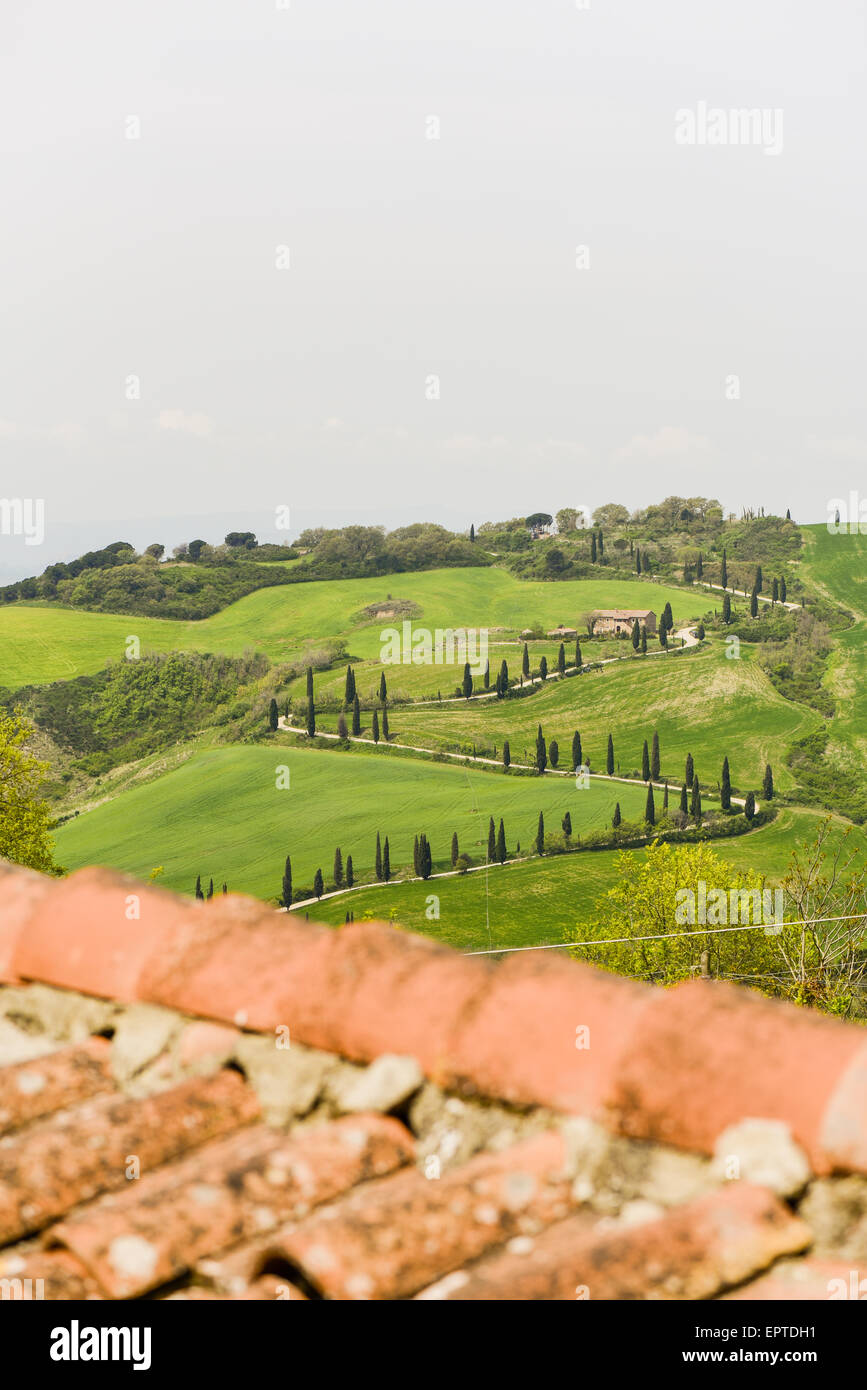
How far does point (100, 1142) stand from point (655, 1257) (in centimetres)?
169

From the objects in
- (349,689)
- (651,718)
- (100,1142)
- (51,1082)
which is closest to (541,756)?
(651,718)

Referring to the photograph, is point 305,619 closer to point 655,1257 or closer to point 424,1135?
point 424,1135

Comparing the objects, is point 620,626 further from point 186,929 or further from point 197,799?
point 186,929

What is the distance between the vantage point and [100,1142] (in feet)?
11.5

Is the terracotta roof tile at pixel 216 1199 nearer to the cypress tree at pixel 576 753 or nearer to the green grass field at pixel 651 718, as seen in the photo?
the green grass field at pixel 651 718

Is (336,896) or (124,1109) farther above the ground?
(124,1109)

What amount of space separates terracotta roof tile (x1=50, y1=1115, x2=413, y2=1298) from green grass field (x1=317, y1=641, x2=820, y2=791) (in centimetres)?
13397

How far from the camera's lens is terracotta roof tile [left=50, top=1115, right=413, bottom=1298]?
3045mm

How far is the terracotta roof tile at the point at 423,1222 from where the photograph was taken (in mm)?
2869

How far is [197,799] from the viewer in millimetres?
139875

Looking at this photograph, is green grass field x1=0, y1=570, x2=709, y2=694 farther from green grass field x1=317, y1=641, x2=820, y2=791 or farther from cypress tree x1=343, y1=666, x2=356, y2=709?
green grass field x1=317, y1=641, x2=820, y2=791
